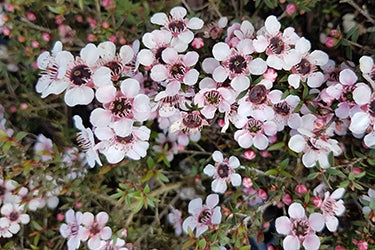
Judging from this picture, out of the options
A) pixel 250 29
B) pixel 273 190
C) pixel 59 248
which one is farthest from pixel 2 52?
pixel 273 190

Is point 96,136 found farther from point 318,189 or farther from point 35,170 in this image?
point 318,189

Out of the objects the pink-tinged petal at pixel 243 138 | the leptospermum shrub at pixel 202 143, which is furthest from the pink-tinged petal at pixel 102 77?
the pink-tinged petal at pixel 243 138

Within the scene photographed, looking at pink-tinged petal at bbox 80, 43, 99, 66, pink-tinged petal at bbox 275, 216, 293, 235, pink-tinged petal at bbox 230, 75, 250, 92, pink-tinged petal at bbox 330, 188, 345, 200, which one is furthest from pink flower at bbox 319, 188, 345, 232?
pink-tinged petal at bbox 80, 43, 99, 66

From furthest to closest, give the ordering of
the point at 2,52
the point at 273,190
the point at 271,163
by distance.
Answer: the point at 2,52 → the point at 271,163 → the point at 273,190

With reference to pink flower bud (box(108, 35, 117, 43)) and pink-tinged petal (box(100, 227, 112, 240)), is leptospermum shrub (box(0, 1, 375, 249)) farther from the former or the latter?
pink flower bud (box(108, 35, 117, 43))

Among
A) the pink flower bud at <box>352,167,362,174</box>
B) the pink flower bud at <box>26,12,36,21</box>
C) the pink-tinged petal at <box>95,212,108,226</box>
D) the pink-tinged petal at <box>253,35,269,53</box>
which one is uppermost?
the pink-tinged petal at <box>253,35,269,53</box>

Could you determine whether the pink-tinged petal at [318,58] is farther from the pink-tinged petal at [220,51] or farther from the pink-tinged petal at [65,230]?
the pink-tinged petal at [65,230]

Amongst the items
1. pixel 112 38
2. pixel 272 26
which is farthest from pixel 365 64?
pixel 112 38
